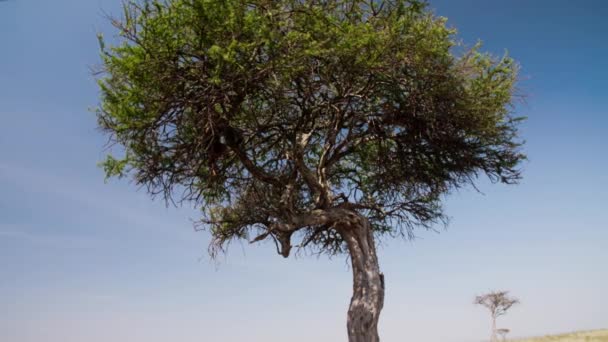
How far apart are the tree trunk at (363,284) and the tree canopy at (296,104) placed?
83 centimetres

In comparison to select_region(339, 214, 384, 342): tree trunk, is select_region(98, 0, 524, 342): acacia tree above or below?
above

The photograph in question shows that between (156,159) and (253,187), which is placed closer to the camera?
(156,159)

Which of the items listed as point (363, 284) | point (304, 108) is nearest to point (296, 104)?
point (304, 108)

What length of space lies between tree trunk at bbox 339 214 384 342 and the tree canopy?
2.74 ft

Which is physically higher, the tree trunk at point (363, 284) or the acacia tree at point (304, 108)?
the acacia tree at point (304, 108)

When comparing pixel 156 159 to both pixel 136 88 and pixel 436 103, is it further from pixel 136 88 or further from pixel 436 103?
pixel 436 103

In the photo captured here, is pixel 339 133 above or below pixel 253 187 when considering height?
above

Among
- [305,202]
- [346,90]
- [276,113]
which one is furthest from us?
[305,202]

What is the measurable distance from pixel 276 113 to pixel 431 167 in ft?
18.4

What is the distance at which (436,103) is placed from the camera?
1442cm

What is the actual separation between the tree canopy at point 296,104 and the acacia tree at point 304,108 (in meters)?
0.04

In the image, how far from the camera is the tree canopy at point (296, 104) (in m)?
12.2

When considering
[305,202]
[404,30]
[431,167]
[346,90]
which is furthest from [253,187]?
[404,30]

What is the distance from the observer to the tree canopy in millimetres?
12242
